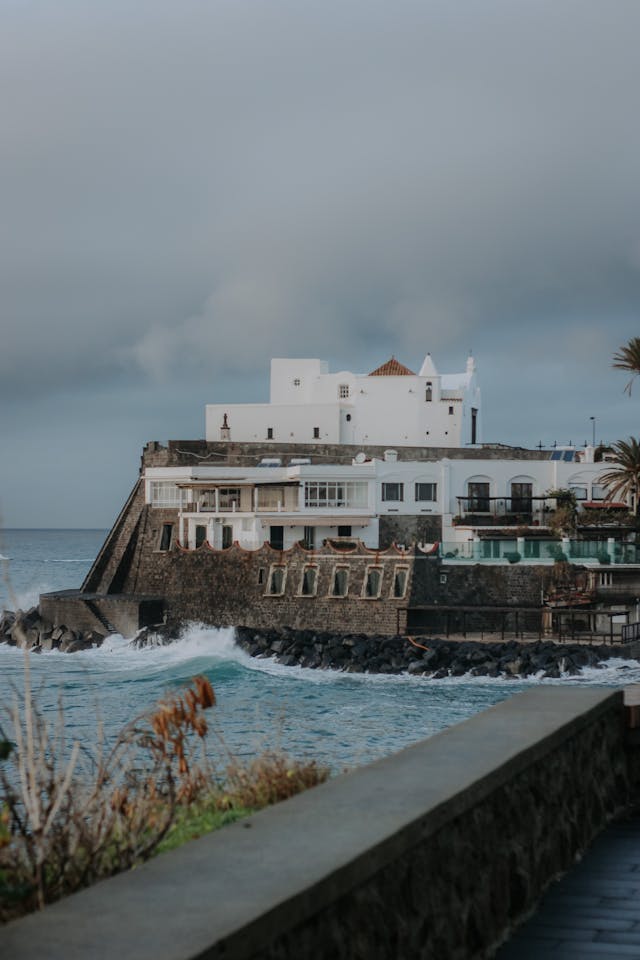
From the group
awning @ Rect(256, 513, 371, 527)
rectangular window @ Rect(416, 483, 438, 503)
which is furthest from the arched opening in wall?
rectangular window @ Rect(416, 483, 438, 503)

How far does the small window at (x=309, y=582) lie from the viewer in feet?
150

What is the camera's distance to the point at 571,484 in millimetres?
55188

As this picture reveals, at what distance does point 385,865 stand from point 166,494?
51.7 metres

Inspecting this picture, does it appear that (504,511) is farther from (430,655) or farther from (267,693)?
(267,693)

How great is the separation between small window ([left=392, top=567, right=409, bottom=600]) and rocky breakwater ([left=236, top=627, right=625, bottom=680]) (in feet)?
7.01

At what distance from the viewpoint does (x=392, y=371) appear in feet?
215

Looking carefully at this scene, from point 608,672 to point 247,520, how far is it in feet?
64.9

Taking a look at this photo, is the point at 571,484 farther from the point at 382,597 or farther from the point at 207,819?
the point at 207,819

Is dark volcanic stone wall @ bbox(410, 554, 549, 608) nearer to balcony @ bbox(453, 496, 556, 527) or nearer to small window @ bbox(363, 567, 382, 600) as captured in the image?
small window @ bbox(363, 567, 382, 600)

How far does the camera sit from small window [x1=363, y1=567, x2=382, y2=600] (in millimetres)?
44787

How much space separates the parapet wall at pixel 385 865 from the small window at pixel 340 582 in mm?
38549

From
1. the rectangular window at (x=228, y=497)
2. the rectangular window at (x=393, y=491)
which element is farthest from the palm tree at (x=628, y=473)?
the rectangular window at (x=228, y=497)

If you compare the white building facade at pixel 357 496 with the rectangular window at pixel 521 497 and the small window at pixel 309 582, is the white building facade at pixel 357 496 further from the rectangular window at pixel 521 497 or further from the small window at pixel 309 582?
the small window at pixel 309 582

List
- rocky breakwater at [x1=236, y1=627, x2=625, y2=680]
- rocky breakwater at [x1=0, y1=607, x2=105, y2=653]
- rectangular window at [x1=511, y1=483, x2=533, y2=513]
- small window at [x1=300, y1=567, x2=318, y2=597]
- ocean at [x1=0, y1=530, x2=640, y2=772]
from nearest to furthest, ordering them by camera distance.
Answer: ocean at [x1=0, y1=530, x2=640, y2=772] → rocky breakwater at [x1=236, y1=627, x2=625, y2=680] → small window at [x1=300, y1=567, x2=318, y2=597] → rocky breakwater at [x1=0, y1=607, x2=105, y2=653] → rectangular window at [x1=511, y1=483, x2=533, y2=513]
